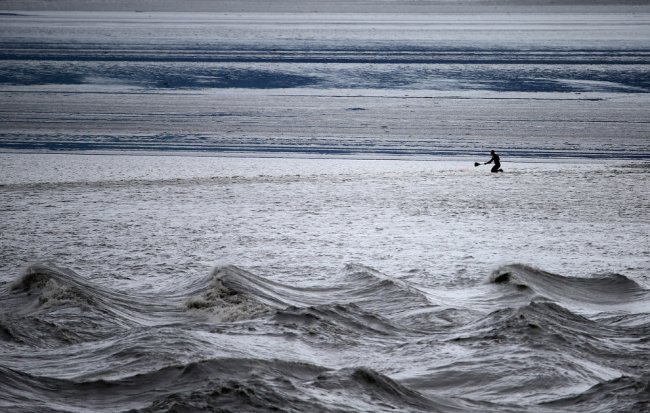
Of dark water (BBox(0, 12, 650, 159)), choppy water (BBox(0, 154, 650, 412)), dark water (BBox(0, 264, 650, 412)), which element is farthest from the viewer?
dark water (BBox(0, 12, 650, 159))

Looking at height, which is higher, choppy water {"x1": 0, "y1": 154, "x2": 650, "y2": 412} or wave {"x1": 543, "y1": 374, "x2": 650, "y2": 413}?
wave {"x1": 543, "y1": 374, "x2": 650, "y2": 413}

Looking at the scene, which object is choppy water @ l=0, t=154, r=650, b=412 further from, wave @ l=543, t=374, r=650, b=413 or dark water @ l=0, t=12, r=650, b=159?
dark water @ l=0, t=12, r=650, b=159

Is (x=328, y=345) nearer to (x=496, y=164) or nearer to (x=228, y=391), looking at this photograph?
(x=228, y=391)

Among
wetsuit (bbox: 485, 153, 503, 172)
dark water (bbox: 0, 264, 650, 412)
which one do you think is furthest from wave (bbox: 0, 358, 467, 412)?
wetsuit (bbox: 485, 153, 503, 172)

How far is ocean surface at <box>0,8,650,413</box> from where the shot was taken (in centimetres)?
774

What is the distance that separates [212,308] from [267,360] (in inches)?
75.0

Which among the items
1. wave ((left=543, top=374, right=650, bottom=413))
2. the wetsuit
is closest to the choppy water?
wave ((left=543, top=374, right=650, bottom=413))

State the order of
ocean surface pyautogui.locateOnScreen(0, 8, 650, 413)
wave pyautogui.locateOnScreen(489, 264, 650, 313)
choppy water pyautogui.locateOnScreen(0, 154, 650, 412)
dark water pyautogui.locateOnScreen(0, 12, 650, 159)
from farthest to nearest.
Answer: dark water pyautogui.locateOnScreen(0, 12, 650, 159) < wave pyautogui.locateOnScreen(489, 264, 650, 313) < ocean surface pyautogui.locateOnScreen(0, 8, 650, 413) < choppy water pyautogui.locateOnScreen(0, 154, 650, 412)

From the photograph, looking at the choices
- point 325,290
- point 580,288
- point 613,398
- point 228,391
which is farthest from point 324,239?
point 613,398

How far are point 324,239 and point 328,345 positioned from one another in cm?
447

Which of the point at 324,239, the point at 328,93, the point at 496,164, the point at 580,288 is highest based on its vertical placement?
the point at 328,93

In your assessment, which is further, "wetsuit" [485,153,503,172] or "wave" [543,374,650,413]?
"wetsuit" [485,153,503,172]

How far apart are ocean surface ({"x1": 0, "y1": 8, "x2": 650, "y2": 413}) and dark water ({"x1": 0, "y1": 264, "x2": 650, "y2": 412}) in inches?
1.2

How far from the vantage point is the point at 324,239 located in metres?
13.1
